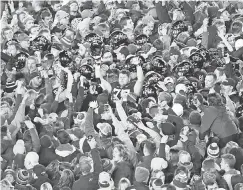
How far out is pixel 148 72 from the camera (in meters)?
19.0

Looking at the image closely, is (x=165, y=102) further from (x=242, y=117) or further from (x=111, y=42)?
(x=111, y=42)

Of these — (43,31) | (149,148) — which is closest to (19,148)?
(149,148)

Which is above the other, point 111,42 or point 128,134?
point 111,42

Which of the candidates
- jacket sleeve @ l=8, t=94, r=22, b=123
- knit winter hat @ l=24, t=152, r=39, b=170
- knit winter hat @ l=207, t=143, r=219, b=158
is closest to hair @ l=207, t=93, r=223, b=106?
knit winter hat @ l=207, t=143, r=219, b=158

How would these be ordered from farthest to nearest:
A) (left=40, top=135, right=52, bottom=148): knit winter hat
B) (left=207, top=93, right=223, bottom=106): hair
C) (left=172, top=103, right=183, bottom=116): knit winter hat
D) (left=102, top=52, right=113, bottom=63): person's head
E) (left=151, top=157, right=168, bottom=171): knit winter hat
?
(left=102, top=52, right=113, bottom=63): person's head, (left=207, top=93, right=223, bottom=106): hair, (left=172, top=103, right=183, bottom=116): knit winter hat, (left=40, top=135, right=52, bottom=148): knit winter hat, (left=151, top=157, right=168, bottom=171): knit winter hat

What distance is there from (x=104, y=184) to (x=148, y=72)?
12.8 feet

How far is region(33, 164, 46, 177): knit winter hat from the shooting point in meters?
16.2

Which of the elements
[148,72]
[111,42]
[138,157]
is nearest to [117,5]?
[111,42]

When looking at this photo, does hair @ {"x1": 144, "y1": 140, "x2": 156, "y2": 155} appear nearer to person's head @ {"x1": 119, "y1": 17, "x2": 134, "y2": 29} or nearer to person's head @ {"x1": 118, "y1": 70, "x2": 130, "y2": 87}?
person's head @ {"x1": 118, "y1": 70, "x2": 130, "y2": 87}

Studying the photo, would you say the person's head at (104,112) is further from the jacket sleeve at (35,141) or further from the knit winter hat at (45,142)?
the jacket sleeve at (35,141)

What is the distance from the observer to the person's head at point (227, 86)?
18.2 metres

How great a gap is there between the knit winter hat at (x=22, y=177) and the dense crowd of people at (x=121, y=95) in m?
0.02

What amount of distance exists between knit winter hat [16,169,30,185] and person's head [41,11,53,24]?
608cm

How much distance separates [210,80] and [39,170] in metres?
4.08
